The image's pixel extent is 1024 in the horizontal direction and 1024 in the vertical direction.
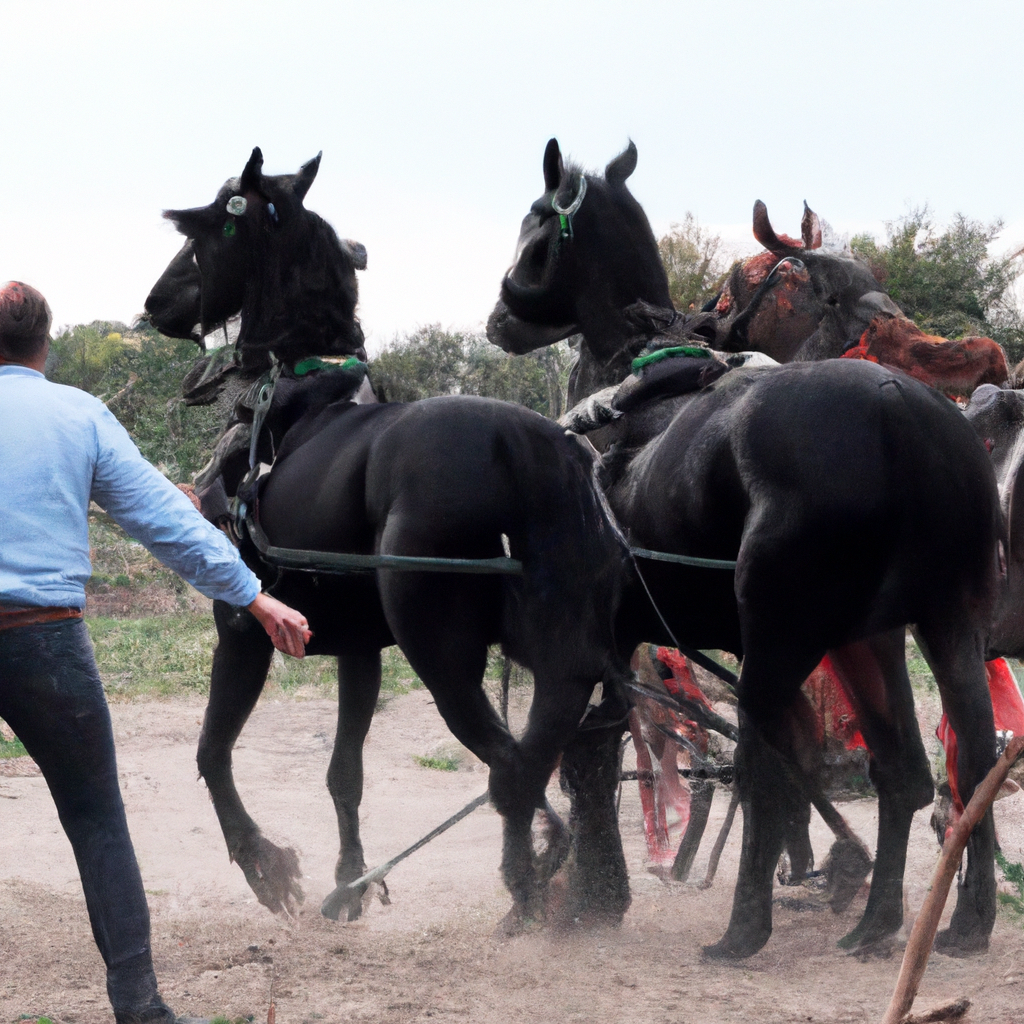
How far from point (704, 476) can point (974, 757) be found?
103 cm

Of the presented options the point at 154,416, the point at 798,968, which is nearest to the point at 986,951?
the point at 798,968

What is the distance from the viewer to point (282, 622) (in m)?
2.73

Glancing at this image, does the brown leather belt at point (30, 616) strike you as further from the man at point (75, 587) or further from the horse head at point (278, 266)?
the horse head at point (278, 266)

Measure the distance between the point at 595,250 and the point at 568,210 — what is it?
0.18 m

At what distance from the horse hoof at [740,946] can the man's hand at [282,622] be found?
1.60 metres

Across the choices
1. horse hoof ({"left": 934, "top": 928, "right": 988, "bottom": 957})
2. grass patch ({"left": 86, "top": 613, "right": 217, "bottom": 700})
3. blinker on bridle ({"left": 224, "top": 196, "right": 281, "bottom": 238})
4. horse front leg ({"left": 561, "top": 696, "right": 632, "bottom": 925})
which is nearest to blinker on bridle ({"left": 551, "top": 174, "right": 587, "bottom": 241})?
blinker on bridle ({"left": 224, "top": 196, "right": 281, "bottom": 238})

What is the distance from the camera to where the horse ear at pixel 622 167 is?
4344mm

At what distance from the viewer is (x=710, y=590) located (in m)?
3.54

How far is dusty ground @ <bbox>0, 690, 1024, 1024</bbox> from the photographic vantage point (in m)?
3.07

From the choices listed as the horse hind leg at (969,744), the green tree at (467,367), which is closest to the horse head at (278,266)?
the horse hind leg at (969,744)

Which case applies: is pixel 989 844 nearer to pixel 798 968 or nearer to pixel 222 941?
pixel 798 968

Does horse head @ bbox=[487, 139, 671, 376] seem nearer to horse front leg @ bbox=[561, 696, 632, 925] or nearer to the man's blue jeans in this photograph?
horse front leg @ bbox=[561, 696, 632, 925]

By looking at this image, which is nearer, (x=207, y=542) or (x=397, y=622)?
(x=207, y=542)

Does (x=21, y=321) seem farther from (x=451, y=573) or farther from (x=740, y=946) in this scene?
(x=740, y=946)
